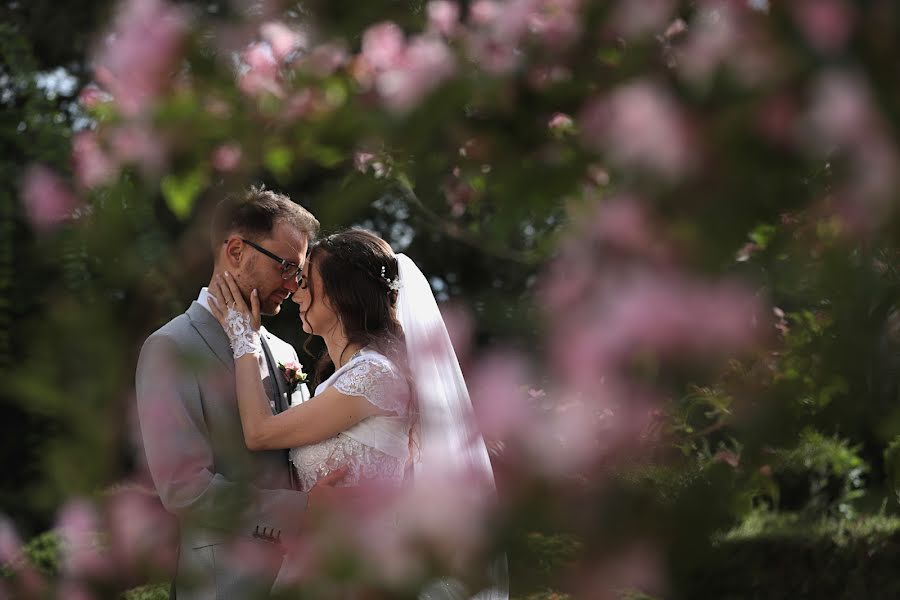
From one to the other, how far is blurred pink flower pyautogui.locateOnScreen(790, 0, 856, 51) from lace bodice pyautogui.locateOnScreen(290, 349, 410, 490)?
A: 2.58 metres

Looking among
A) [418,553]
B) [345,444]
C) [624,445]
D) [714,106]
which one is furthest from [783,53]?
[345,444]

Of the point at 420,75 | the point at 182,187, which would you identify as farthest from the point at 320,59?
the point at 182,187

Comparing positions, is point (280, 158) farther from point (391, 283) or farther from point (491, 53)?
point (391, 283)

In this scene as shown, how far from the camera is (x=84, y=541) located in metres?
1.13

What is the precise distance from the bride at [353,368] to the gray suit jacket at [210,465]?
0.27 feet

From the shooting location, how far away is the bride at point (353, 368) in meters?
3.12

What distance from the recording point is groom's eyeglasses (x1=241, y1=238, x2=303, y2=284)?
126 inches

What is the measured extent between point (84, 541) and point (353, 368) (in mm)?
2153

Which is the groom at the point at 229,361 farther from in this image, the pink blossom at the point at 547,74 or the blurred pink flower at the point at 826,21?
the blurred pink flower at the point at 826,21

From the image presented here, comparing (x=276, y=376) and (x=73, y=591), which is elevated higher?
(x=276, y=376)

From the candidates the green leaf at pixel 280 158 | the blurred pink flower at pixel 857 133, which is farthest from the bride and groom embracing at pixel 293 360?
the blurred pink flower at pixel 857 133

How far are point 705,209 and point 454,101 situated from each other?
0.27m

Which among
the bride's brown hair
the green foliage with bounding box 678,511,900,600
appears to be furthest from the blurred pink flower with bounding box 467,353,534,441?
the green foliage with bounding box 678,511,900,600

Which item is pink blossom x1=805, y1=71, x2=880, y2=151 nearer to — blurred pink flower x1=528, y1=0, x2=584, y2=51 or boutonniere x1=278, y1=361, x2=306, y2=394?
blurred pink flower x1=528, y1=0, x2=584, y2=51
